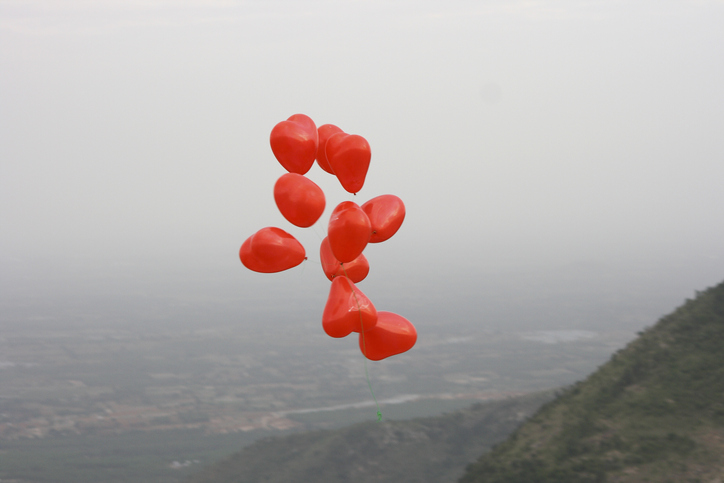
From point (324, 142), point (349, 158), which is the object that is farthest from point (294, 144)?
point (349, 158)

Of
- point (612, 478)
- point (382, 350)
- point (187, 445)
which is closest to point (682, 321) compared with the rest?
point (612, 478)

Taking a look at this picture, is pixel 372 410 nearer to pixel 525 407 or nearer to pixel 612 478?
pixel 525 407

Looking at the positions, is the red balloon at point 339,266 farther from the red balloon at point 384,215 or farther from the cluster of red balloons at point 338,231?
the red balloon at point 384,215

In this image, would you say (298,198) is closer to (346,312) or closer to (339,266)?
(339,266)

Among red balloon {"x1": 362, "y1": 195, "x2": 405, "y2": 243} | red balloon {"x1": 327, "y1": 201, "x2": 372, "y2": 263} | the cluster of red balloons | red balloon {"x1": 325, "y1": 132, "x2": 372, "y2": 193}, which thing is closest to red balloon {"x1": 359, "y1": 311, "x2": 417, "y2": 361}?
the cluster of red balloons

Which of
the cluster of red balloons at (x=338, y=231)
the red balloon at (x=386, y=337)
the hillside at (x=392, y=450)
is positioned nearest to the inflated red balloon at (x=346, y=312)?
the cluster of red balloons at (x=338, y=231)

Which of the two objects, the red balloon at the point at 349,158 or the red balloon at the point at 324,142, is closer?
the red balloon at the point at 349,158
